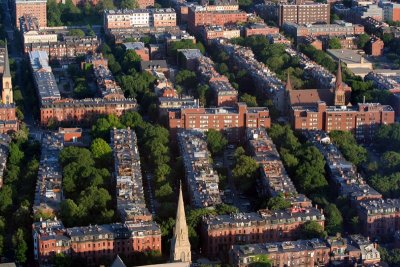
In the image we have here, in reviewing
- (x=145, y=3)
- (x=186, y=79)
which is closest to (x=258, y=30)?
(x=186, y=79)

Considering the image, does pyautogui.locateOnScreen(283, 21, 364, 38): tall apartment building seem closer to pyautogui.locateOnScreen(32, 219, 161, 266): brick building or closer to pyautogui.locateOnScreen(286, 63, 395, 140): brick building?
pyautogui.locateOnScreen(286, 63, 395, 140): brick building

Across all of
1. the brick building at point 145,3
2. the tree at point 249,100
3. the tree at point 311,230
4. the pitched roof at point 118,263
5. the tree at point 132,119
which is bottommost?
the tree at point 311,230

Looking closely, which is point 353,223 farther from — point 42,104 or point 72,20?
point 72,20

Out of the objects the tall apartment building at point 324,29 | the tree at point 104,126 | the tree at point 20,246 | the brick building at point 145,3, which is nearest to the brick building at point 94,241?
the tree at point 20,246

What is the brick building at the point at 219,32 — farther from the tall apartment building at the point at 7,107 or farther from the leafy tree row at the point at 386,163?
the leafy tree row at the point at 386,163

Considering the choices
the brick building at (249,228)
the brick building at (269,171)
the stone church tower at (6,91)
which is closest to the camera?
the brick building at (249,228)

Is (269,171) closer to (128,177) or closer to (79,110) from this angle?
(128,177)

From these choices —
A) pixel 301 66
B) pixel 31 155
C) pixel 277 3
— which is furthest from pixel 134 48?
pixel 31 155
